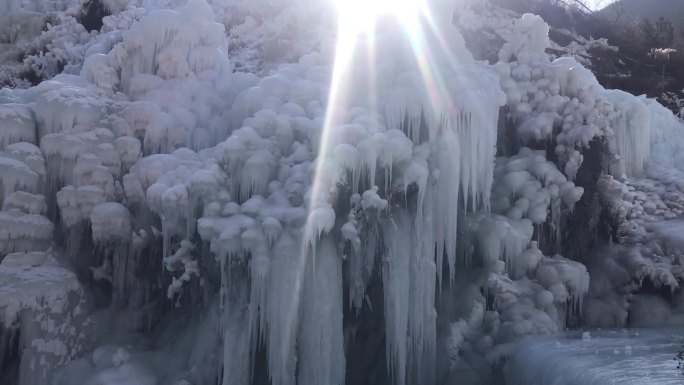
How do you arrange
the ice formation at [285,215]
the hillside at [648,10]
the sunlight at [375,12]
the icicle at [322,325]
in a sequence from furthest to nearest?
the hillside at [648,10], the sunlight at [375,12], the ice formation at [285,215], the icicle at [322,325]

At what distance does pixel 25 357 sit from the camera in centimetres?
860

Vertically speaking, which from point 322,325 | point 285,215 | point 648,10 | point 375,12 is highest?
point 648,10

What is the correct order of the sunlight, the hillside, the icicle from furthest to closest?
the hillside
the sunlight
the icicle

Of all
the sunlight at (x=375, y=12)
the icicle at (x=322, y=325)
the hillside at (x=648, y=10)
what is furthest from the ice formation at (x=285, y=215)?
the hillside at (x=648, y=10)

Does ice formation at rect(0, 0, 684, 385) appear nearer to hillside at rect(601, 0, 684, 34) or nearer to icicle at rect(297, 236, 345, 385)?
icicle at rect(297, 236, 345, 385)

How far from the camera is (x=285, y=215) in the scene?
27.0 feet

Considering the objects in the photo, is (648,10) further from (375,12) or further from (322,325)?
(322,325)

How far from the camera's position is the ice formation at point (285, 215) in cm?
836

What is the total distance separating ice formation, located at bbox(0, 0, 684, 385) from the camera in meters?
8.36

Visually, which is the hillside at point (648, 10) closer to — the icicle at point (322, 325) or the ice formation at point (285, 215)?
the ice formation at point (285, 215)

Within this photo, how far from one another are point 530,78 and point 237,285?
7.28 meters

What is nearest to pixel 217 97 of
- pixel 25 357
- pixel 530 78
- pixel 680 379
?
pixel 25 357

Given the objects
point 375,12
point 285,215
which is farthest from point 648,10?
point 285,215

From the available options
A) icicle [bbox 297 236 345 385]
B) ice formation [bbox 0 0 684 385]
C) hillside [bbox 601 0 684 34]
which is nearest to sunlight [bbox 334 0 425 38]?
ice formation [bbox 0 0 684 385]
